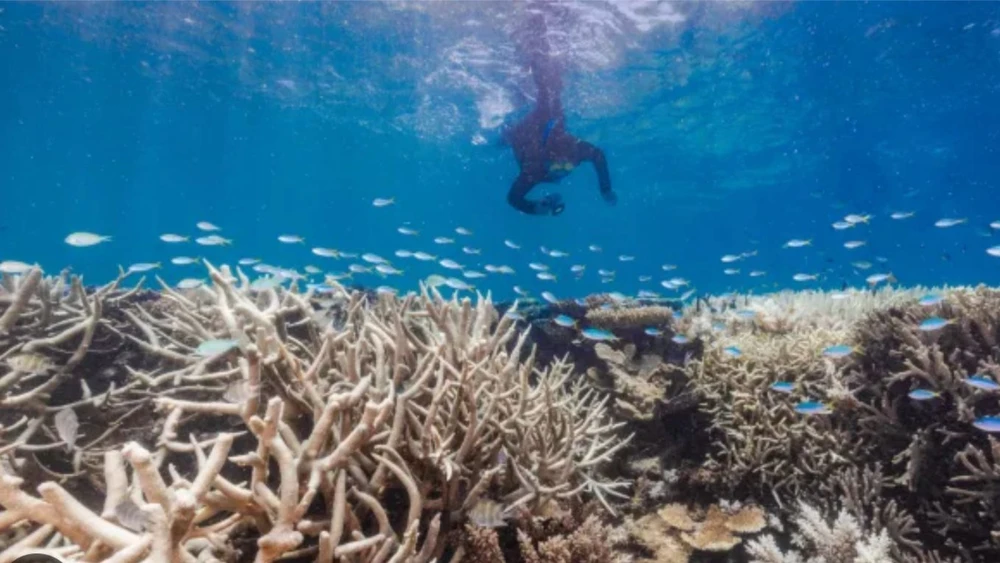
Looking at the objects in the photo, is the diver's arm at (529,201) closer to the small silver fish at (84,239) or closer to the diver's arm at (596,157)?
the diver's arm at (596,157)

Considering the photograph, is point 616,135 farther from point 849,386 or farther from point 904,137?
point 849,386

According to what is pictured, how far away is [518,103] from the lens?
29.0 meters

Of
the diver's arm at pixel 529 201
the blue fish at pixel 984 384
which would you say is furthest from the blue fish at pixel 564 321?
the diver's arm at pixel 529 201

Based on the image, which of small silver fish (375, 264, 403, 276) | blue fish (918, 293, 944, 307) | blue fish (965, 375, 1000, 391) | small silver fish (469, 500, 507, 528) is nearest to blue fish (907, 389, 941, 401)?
blue fish (965, 375, 1000, 391)

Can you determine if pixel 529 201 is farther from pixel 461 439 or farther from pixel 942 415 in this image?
pixel 461 439

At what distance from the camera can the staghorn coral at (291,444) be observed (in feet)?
6.20

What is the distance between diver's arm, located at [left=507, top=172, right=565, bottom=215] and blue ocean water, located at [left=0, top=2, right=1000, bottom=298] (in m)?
1.95

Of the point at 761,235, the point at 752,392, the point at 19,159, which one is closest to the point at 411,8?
the point at 752,392

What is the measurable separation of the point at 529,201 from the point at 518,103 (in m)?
15.6

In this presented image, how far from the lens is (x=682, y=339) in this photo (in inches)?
245

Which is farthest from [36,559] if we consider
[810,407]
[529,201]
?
[529,201]

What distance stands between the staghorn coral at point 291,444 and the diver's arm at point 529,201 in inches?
399

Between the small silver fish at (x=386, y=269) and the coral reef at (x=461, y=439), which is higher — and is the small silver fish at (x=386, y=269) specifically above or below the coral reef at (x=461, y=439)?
above

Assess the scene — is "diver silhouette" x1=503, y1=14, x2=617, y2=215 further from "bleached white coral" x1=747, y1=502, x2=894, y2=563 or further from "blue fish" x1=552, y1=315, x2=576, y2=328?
"bleached white coral" x1=747, y1=502, x2=894, y2=563
